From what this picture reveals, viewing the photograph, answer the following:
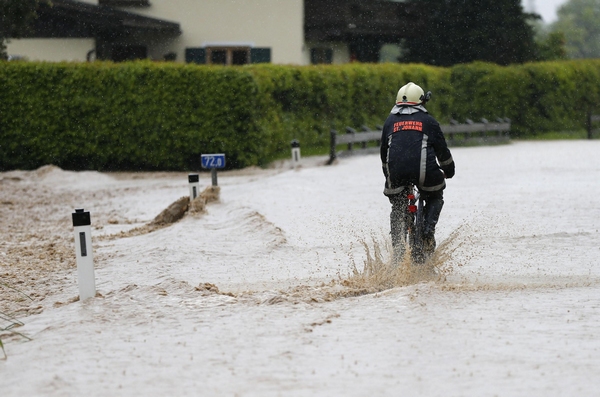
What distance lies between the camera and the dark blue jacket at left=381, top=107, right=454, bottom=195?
877cm

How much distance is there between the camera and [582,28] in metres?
152

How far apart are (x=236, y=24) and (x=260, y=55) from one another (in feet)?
5.05

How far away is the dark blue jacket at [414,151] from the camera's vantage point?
877cm

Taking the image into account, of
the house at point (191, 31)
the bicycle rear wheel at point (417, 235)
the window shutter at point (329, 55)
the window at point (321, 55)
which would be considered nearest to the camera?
the bicycle rear wheel at point (417, 235)

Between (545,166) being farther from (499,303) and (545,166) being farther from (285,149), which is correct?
(499,303)

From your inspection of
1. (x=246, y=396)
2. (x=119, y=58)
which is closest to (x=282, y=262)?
(x=246, y=396)

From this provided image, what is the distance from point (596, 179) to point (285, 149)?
1064cm

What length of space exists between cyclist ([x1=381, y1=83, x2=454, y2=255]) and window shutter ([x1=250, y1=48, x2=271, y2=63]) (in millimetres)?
25210

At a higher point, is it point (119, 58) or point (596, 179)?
point (119, 58)

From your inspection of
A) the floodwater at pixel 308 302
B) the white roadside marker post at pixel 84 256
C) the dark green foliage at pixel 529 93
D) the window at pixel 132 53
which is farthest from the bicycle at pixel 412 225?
the dark green foliage at pixel 529 93

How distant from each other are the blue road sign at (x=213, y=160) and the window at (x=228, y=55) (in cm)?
1857

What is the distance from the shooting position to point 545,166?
2130 centimetres

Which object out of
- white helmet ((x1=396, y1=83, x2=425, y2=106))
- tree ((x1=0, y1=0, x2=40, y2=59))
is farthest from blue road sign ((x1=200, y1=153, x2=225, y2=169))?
tree ((x1=0, y1=0, x2=40, y2=59))

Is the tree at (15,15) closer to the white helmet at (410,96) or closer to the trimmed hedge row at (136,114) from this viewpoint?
the trimmed hedge row at (136,114)
